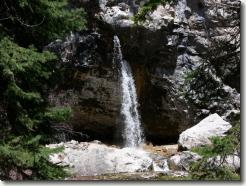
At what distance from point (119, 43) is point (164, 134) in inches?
61.4

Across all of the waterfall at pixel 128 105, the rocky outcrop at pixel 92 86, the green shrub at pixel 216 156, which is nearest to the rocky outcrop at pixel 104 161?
the green shrub at pixel 216 156

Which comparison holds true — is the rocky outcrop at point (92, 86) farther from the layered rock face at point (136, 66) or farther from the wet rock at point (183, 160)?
the wet rock at point (183, 160)

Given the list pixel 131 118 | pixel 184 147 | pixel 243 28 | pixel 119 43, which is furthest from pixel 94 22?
pixel 243 28

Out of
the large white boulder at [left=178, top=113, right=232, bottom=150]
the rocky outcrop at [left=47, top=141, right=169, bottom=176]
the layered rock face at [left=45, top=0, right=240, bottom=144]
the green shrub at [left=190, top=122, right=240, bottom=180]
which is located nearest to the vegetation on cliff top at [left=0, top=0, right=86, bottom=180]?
the rocky outcrop at [left=47, top=141, right=169, bottom=176]

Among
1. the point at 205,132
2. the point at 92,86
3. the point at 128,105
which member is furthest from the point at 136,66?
the point at 205,132

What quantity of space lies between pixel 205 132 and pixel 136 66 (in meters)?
2.62

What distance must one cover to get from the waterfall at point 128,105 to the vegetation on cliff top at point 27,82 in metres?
3.79

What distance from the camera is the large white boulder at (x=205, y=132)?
18.2 ft

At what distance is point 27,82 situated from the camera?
3.90 metres

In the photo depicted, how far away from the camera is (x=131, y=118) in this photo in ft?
26.2

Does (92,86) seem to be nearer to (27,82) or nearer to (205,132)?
(205,132)

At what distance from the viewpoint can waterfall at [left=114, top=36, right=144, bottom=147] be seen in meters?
7.96

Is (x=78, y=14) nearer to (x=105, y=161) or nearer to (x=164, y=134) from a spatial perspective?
(x=105, y=161)

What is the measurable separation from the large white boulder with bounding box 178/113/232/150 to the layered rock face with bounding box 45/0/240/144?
46.5 inches
